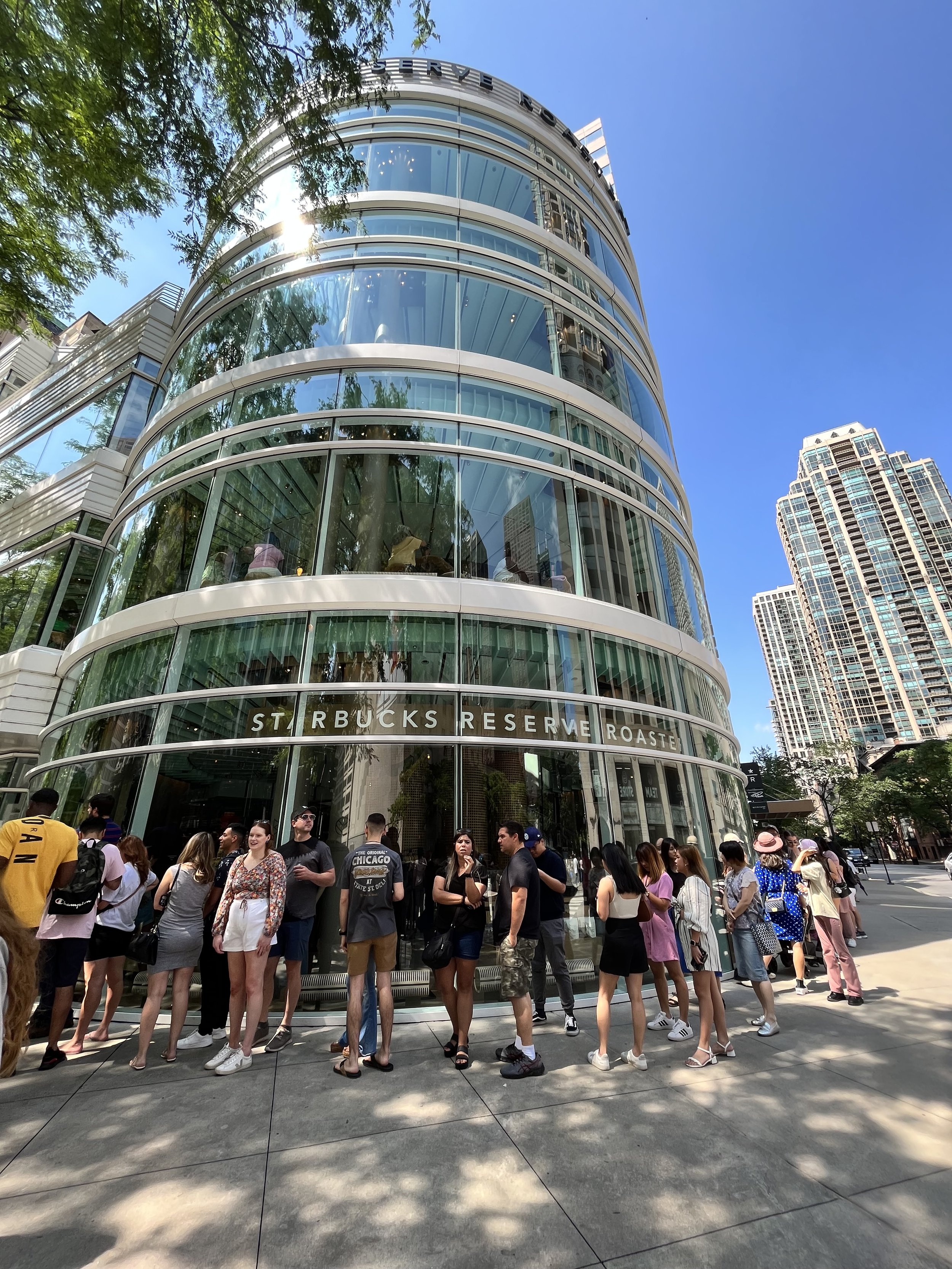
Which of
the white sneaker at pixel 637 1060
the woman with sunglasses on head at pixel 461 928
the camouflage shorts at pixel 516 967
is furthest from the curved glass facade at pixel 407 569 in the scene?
the white sneaker at pixel 637 1060

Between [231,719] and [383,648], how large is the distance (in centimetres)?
249

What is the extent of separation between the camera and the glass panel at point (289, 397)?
10109 millimetres

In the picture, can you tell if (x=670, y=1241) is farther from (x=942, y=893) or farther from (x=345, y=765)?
(x=942, y=893)

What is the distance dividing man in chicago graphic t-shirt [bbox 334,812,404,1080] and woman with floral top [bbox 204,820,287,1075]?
2.46ft

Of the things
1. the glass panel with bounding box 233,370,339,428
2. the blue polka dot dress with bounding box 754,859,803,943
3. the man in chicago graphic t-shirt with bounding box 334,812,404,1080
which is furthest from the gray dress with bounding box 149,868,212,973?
the glass panel with bounding box 233,370,339,428

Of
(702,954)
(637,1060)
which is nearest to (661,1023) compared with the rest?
(637,1060)

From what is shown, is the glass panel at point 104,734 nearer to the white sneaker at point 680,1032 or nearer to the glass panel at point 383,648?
the glass panel at point 383,648

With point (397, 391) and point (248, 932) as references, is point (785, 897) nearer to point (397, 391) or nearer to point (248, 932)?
point (248, 932)

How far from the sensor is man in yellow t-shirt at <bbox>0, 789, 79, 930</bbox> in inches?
184

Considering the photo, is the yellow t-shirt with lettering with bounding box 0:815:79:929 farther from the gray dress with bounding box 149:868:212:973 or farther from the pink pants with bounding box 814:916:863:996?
the pink pants with bounding box 814:916:863:996

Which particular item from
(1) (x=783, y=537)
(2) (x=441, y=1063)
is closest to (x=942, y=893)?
(2) (x=441, y=1063)

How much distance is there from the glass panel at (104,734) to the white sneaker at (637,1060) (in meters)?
7.66

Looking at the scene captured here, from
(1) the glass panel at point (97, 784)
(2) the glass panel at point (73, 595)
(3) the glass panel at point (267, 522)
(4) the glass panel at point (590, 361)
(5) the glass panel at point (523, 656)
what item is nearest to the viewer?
(1) the glass panel at point (97, 784)

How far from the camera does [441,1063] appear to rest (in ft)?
16.2
